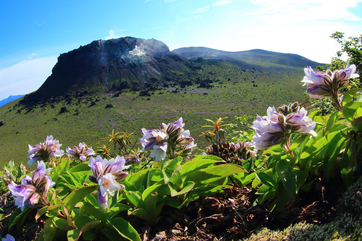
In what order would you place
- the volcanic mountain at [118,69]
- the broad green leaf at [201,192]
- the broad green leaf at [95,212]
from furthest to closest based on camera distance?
the volcanic mountain at [118,69] → the broad green leaf at [201,192] → the broad green leaf at [95,212]

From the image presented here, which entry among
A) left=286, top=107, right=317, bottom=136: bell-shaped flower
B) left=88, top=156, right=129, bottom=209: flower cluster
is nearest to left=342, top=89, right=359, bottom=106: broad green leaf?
left=286, top=107, right=317, bottom=136: bell-shaped flower

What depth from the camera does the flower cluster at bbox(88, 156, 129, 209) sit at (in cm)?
146

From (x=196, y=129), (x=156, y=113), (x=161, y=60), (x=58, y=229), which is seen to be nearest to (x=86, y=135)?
(x=156, y=113)

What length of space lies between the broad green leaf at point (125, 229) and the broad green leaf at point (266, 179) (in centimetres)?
98

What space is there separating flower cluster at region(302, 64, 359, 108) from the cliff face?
102569mm

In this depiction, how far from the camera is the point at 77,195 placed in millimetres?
1518

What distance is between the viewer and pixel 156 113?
69438 mm

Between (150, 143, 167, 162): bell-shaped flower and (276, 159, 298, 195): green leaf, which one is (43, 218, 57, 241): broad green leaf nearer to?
(150, 143, 167, 162): bell-shaped flower

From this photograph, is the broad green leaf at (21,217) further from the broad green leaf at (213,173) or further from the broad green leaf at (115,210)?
the broad green leaf at (213,173)

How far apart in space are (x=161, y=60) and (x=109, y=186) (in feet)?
416

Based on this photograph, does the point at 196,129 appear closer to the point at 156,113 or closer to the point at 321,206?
the point at 156,113

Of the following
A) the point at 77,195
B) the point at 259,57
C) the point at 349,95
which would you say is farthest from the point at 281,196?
the point at 259,57

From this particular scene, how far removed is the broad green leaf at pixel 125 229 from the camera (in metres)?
1.47

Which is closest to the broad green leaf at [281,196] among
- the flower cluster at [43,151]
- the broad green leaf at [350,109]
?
the broad green leaf at [350,109]
